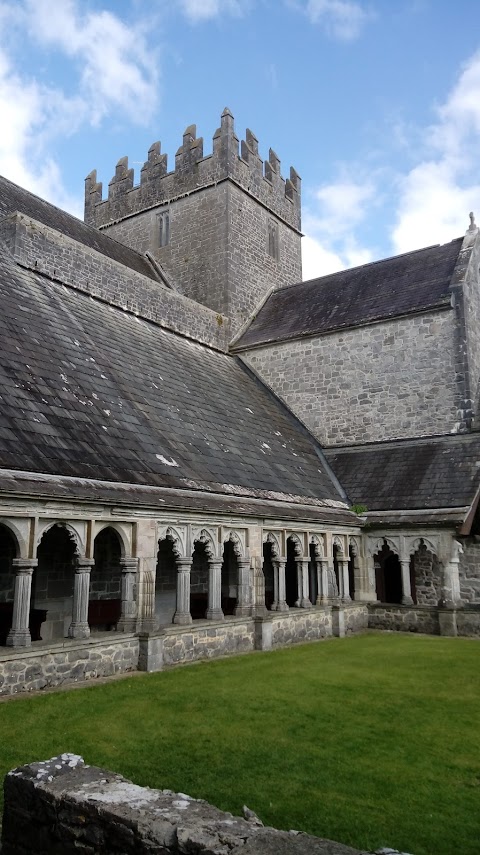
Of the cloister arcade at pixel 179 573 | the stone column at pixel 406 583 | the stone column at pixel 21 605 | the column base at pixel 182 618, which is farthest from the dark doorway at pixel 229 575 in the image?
the stone column at pixel 21 605

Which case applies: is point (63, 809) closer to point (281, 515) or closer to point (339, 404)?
point (281, 515)

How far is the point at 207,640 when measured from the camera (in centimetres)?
1226

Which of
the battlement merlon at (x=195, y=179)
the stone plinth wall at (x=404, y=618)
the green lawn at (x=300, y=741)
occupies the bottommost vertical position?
the green lawn at (x=300, y=741)

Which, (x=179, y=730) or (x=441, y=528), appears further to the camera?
(x=441, y=528)

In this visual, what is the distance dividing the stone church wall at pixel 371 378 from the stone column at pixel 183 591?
417 inches

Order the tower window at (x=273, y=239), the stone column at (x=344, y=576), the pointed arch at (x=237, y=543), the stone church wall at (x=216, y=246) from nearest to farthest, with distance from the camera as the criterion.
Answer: the pointed arch at (x=237, y=543) → the stone column at (x=344, y=576) → the stone church wall at (x=216, y=246) → the tower window at (x=273, y=239)

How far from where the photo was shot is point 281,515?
14.5 meters

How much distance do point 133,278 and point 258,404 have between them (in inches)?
218

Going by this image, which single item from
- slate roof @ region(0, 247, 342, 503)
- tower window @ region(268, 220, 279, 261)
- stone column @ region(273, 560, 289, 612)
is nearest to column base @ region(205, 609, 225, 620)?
stone column @ region(273, 560, 289, 612)

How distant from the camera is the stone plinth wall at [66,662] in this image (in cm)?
881

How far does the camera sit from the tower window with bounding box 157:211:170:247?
2734cm

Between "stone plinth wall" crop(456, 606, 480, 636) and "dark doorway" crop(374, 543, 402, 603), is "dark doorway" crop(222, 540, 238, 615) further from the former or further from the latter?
"stone plinth wall" crop(456, 606, 480, 636)

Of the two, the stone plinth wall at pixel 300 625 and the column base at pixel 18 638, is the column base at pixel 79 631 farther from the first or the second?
the stone plinth wall at pixel 300 625

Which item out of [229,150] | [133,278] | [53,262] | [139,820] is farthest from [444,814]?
[229,150]
